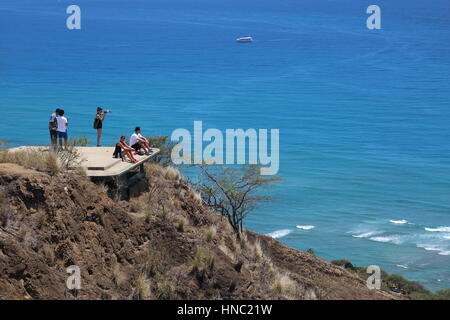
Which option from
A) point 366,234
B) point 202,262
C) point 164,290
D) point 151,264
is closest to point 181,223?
point 202,262

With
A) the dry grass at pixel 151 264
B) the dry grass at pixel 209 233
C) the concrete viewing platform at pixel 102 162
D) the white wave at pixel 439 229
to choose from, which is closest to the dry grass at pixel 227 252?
the dry grass at pixel 209 233

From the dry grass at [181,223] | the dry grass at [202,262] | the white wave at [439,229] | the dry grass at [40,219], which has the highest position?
the dry grass at [40,219]

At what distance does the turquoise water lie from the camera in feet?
185

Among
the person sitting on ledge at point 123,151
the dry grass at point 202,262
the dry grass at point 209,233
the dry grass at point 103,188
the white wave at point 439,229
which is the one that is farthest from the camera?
the white wave at point 439,229

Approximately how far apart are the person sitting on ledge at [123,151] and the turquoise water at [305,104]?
24.6 meters

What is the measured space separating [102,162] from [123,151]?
0.79 metres

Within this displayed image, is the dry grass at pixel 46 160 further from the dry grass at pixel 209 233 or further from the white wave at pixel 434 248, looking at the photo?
the white wave at pixel 434 248

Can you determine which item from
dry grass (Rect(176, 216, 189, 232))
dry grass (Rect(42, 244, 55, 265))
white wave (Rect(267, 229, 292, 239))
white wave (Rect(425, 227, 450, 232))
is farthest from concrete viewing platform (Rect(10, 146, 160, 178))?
white wave (Rect(425, 227, 450, 232))

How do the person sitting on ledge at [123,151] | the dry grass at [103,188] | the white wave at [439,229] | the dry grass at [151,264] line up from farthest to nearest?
the white wave at [439,229]
the person sitting on ledge at [123,151]
the dry grass at [103,188]
the dry grass at [151,264]

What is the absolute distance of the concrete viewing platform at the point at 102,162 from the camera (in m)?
23.3

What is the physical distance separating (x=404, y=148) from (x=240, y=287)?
6690cm

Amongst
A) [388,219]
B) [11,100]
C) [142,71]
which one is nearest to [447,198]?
[388,219]
